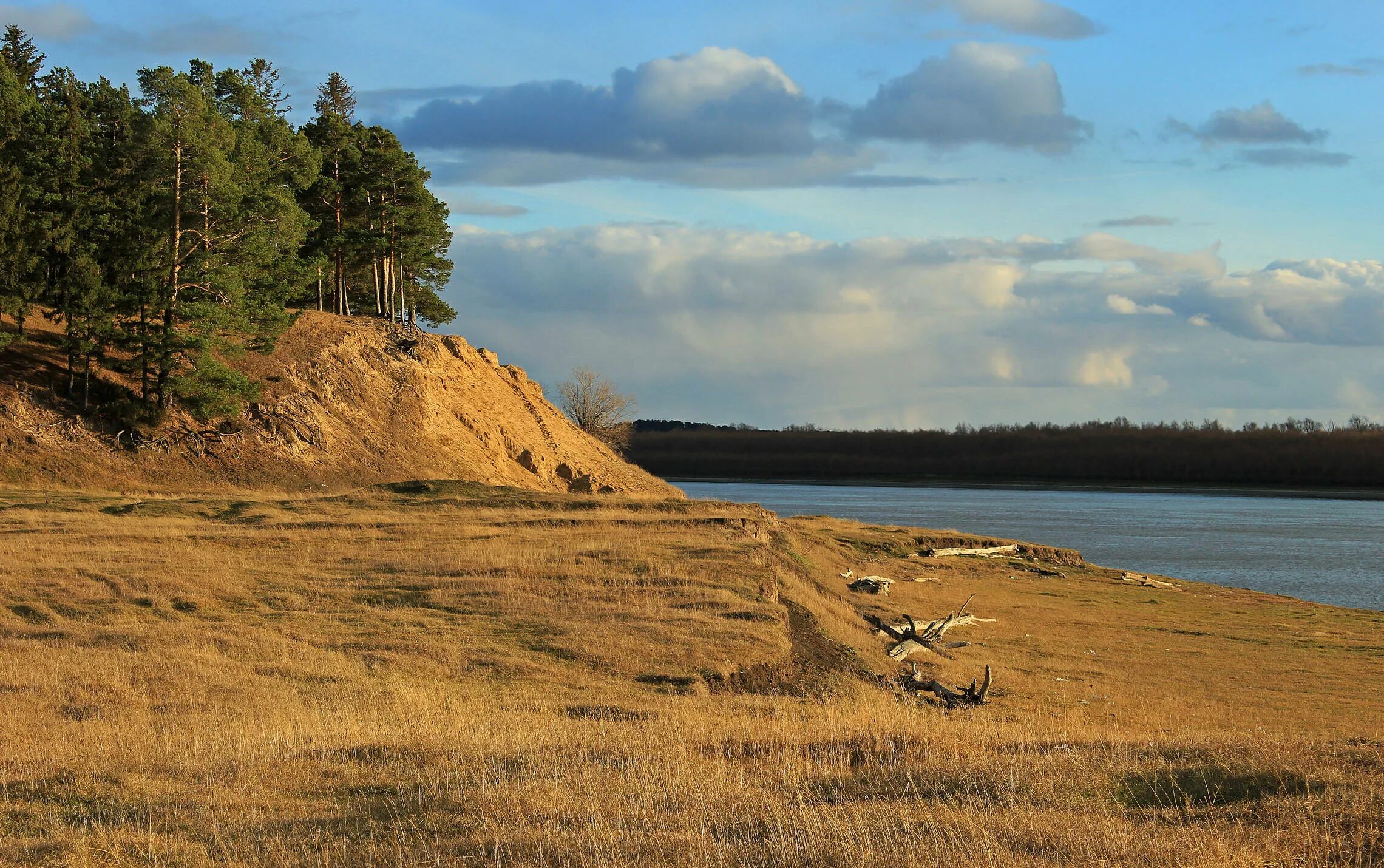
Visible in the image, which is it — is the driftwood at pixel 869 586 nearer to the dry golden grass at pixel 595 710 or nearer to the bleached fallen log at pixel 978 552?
the dry golden grass at pixel 595 710

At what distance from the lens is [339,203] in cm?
5791

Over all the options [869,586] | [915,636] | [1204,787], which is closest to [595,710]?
[1204,787]

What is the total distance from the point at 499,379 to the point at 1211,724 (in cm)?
A: 5053

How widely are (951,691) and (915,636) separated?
171 inches

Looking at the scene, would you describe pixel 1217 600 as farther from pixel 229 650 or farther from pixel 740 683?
pixel 229 650

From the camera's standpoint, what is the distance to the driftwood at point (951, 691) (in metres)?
16.5

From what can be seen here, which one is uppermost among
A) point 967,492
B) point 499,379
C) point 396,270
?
point 396,270

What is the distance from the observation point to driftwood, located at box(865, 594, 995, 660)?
20812 mm

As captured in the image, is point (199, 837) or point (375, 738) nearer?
point (199, 837)

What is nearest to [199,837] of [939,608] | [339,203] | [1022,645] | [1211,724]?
[1211,724]

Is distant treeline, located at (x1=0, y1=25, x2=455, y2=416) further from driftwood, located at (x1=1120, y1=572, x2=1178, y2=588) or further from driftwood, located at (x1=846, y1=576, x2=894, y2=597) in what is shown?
driftwood, located at (x1=1120, y1=572, x2=1178, y2=588)

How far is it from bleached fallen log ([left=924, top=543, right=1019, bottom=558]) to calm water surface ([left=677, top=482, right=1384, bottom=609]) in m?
7.58

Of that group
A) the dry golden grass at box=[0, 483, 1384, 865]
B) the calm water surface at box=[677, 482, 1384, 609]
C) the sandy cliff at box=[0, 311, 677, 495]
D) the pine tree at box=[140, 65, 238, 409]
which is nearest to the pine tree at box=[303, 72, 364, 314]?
the sandy cliff at box=[0, 311, 677, 495]

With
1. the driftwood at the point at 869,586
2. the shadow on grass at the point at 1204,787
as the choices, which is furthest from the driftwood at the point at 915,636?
the shadow on grass at the point at 1204,787
